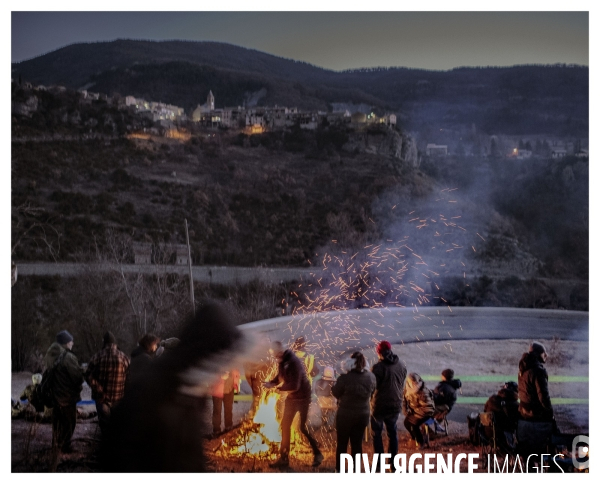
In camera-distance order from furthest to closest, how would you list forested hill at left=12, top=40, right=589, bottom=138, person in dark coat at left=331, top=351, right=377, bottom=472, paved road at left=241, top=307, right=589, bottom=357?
forested hill at left=12, top=40, right=589, bottom=138 < paved road at left=241, top=307, right=589, bottom=357 < person in dark coat at left=331, top=351, right=377, bottom=472

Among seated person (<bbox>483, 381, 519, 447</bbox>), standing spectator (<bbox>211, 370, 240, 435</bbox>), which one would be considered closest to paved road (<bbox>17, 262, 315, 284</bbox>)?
standing spectator (<bbox>211, 370, 240, 435</bbox>)

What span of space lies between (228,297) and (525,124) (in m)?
8.37

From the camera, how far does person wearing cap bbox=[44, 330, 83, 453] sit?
17.8ft

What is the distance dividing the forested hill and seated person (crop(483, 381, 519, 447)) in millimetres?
7795

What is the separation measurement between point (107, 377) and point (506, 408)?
3.21 metres

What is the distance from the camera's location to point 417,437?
5727mm

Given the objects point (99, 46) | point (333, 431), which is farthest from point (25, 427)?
point (99, 46)

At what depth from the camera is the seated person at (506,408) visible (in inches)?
212

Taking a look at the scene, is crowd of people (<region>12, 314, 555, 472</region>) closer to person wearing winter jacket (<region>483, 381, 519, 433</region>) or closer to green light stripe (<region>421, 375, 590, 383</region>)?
person wearing winter jacket (<region>483, 381, 519, 433</region>)

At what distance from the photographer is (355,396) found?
4.98 m

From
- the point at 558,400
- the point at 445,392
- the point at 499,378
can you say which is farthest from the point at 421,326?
the point at 445,392

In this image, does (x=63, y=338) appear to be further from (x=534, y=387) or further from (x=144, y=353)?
(x=534, y=387)

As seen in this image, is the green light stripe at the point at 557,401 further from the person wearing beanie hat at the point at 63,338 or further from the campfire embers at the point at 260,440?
the person wearing beanie hat at the point at 63,338
